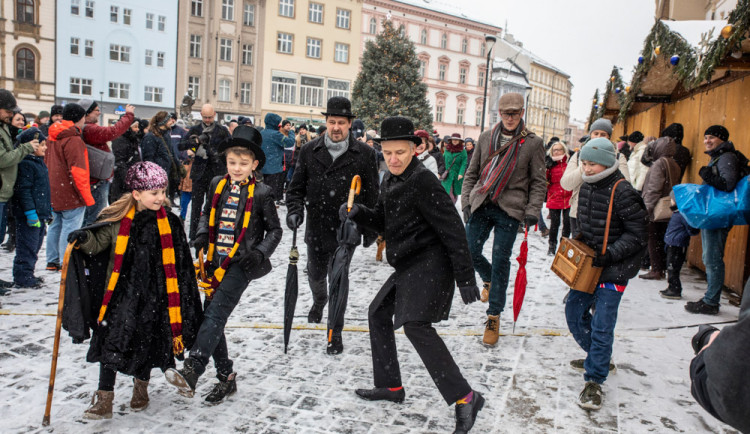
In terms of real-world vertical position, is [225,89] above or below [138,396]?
above

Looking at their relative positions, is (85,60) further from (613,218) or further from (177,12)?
(613,218)

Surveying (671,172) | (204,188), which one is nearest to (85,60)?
(204,188)

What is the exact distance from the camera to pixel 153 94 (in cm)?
4356

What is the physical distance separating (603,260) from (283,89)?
4503cm

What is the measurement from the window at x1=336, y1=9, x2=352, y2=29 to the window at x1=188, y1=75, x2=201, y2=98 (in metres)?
13.1

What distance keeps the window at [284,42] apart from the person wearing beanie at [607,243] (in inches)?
1782

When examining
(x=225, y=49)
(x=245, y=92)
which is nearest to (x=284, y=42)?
(x=225, y=49)

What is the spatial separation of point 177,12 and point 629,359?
46243 millimetres

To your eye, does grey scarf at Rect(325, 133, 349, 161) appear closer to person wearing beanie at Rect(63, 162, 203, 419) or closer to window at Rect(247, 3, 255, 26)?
person wearing beanie at Rect(63, 162, 203, 419)

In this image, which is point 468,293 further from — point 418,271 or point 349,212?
point 349,212

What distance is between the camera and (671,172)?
25.0 feet

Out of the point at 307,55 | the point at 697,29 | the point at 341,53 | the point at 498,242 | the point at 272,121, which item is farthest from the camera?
the point at 341,53

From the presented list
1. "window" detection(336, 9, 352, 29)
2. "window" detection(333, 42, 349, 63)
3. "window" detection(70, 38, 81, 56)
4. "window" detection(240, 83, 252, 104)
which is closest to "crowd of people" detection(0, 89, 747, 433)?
"window" detection(70, 38, 81, 56)

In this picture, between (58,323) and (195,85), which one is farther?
(195,85)
